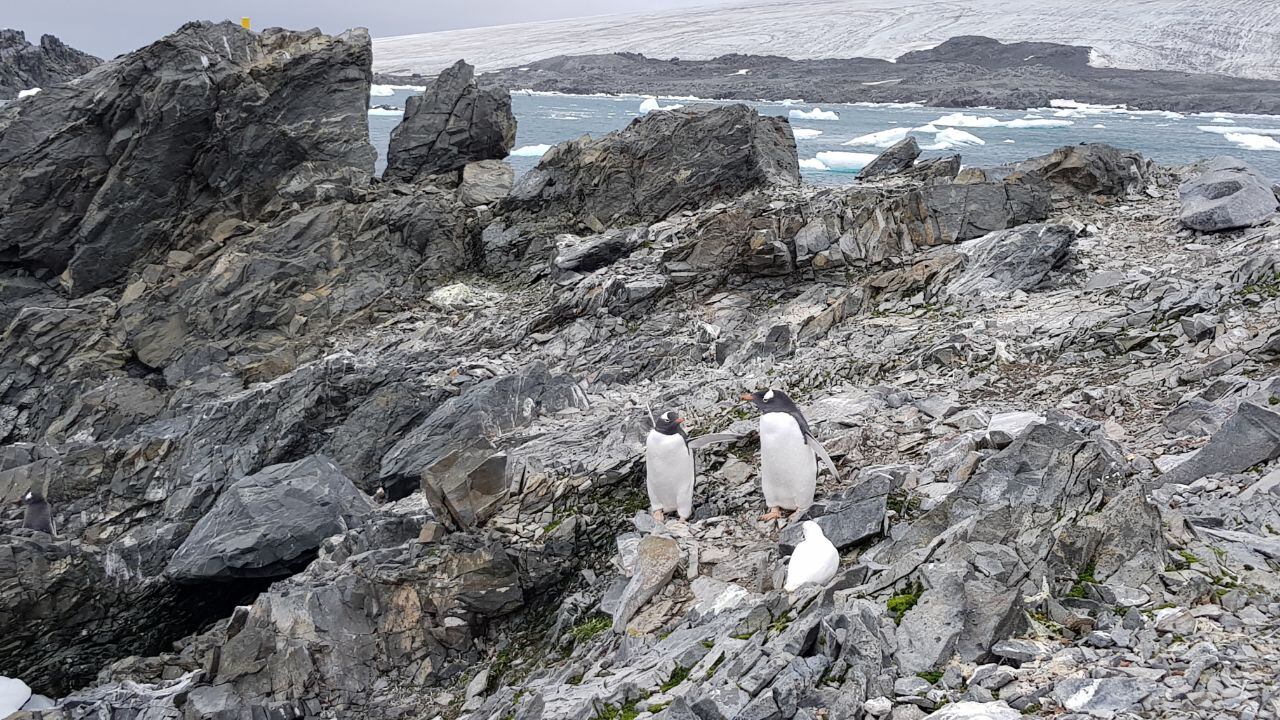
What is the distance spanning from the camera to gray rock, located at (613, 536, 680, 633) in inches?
245

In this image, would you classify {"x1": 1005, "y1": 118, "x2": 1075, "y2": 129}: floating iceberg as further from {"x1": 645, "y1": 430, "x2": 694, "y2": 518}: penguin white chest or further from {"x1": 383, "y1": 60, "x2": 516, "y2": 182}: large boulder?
{"x1": 645, "y1": 430, "x2": 694, "y2": 518}: penguin white chest

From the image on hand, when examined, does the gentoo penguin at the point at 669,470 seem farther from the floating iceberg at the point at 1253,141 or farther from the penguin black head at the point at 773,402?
the floating iceberg at the point at 1253,141

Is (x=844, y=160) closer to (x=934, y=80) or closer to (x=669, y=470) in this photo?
(x=669, y=470)

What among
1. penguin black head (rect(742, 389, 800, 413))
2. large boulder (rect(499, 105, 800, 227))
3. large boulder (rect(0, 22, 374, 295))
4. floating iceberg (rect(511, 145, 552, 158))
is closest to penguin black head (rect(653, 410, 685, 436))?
penguin black head (rect(742, 389, 800, 413))

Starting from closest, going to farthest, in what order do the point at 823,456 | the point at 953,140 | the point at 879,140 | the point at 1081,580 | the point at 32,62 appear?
the point at 1081,580
the point at 823,456
the point at 953,140
the point at 879,140
the point at 32,62

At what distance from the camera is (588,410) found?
1055 cm

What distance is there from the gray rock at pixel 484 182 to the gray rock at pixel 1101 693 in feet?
43.8

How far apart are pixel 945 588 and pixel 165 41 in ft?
50.8

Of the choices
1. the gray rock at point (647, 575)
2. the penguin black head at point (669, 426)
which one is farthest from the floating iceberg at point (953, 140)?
the gray rock at point (647, 575)

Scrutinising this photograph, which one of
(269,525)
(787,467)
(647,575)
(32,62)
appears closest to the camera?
(647,575)

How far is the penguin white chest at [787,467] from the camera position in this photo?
684cm

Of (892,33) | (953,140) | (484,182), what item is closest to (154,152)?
(484,182)

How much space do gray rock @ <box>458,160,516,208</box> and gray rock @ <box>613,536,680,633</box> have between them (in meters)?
10.3

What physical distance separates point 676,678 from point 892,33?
10034cm
